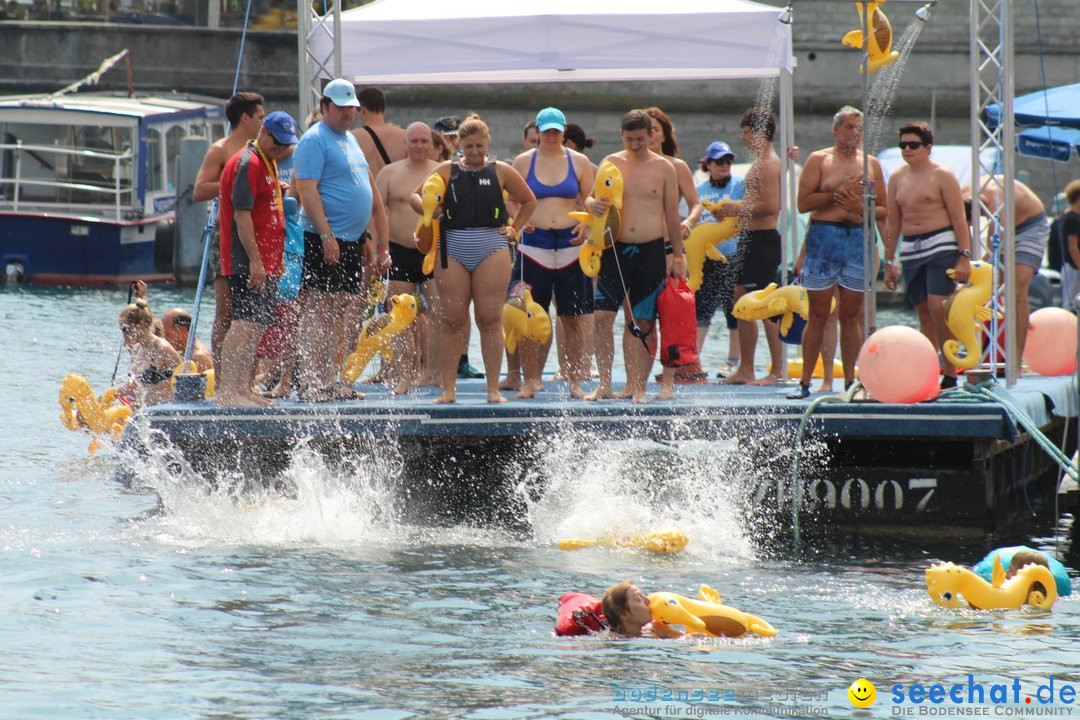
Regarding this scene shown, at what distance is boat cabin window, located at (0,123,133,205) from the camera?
27906mm

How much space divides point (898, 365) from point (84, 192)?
21.4 meters

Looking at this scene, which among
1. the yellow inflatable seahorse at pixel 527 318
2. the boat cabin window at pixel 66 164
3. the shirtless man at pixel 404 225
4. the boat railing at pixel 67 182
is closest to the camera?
the yellow inflatable seahorse at pixel 527 318

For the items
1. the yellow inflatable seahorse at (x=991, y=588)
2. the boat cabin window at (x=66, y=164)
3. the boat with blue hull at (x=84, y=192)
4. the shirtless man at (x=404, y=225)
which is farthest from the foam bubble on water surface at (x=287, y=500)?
the boat cabin window at (x=66, y=164)

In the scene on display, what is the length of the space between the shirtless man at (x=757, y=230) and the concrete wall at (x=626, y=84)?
20.6 metres

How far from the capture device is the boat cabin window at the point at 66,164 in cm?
2791

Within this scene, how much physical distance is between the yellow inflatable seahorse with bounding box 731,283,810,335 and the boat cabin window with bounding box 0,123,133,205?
18359mm

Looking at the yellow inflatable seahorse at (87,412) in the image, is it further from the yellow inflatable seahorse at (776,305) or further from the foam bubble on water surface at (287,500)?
the yellow inflatable seahorse at (776,305)

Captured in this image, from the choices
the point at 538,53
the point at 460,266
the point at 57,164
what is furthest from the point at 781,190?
the point at 57,164

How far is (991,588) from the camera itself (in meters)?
8.03

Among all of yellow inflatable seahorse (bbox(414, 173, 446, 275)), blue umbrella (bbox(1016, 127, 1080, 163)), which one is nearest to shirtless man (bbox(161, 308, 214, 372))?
yellow inflatable seahorse (bbox(414, 173, 446, 275))

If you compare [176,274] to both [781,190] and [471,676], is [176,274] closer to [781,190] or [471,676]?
[781,190]

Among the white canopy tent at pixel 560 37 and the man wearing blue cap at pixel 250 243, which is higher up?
the white canopy tent at pixel 560 37

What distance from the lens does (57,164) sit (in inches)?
1105

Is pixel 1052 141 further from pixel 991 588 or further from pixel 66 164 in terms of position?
pixel 66 164
